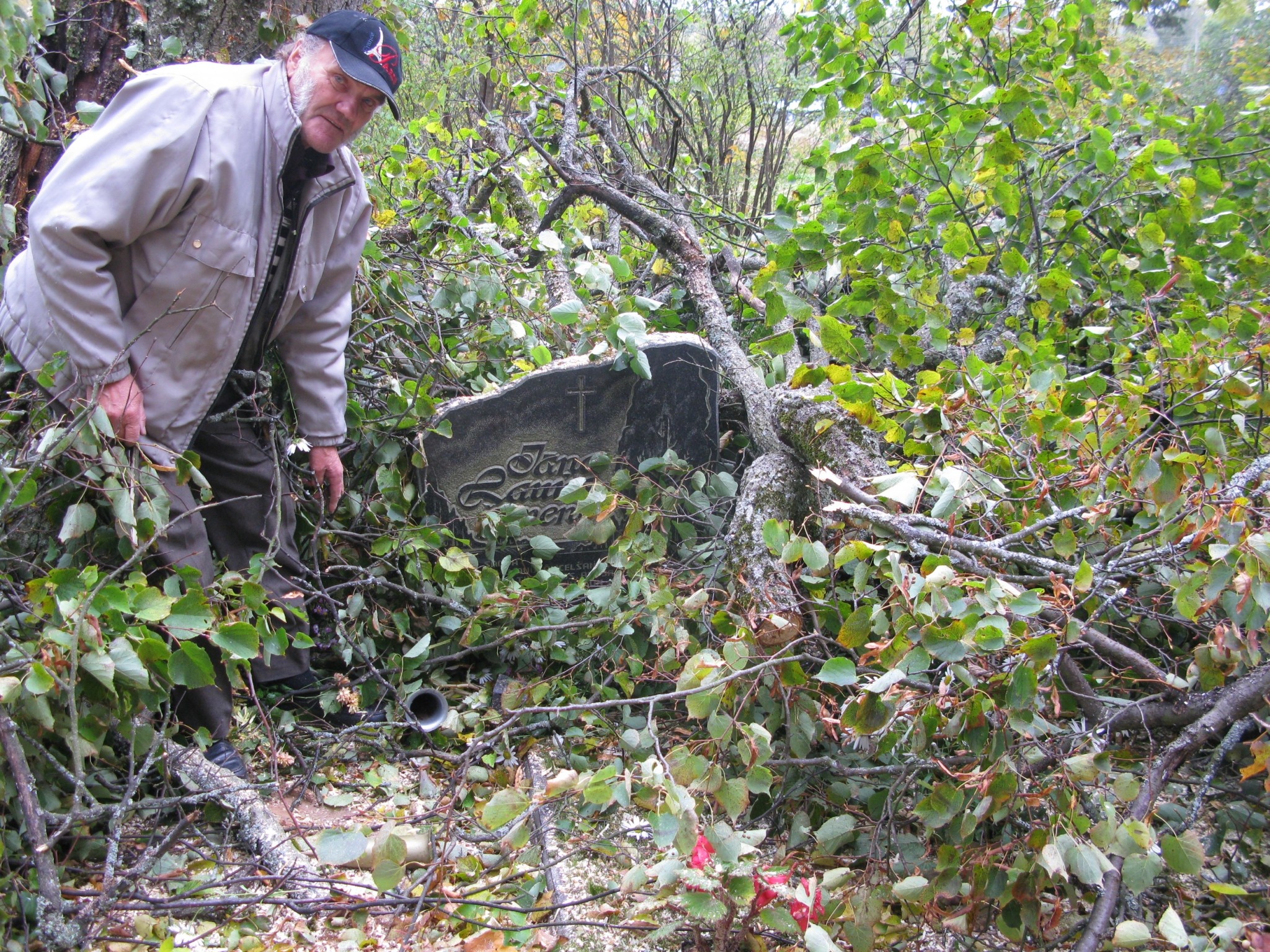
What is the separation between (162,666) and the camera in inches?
70.6

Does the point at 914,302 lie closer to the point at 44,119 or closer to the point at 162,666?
the point at 162,666

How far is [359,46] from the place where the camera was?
7.59 feet

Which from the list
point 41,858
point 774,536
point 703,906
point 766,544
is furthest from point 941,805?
point 41,858

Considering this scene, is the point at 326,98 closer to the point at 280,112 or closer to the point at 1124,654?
the point at 280,112

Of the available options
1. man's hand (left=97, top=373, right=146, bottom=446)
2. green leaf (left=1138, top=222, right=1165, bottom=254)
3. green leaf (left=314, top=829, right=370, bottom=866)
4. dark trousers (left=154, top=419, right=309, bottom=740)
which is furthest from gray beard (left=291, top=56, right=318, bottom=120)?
green leaf (left=1138, top=222, right=1165, bottom=254)

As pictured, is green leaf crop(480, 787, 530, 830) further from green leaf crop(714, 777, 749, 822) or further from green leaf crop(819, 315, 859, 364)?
green leaf crop(819, 315, 859, 364)

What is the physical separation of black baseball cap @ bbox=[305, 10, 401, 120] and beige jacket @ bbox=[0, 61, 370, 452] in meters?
0.17

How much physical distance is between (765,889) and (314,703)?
5.86 feet

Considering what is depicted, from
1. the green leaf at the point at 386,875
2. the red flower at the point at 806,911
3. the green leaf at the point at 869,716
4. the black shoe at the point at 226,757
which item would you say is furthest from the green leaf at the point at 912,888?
the black shoe at the point at 226,757

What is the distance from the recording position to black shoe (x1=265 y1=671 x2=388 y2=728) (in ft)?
9.09

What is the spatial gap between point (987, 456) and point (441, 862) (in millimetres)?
1609

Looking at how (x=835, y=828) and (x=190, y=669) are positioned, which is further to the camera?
(x=835, y=828)

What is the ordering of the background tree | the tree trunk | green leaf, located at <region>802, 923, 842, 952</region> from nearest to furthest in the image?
green leaf, located at <region>802, 923, 842, 952</region> → the background tree → the tree trunk

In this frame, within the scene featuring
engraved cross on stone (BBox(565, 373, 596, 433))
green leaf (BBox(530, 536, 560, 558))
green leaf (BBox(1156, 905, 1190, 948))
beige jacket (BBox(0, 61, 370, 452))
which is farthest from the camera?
engraved cross on stone (BBox(565, 373, 596, 433))
